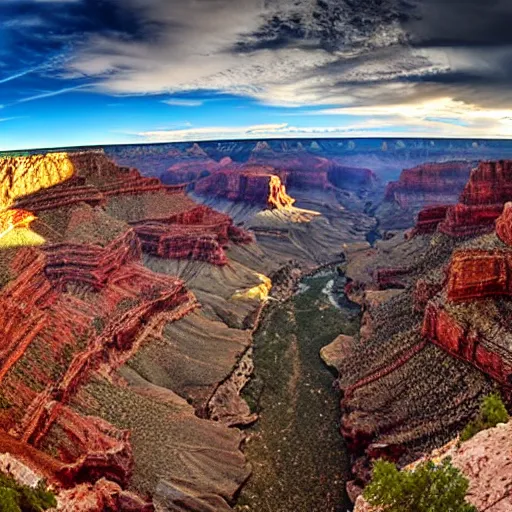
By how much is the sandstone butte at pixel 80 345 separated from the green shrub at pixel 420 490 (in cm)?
1704

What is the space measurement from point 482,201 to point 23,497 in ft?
249

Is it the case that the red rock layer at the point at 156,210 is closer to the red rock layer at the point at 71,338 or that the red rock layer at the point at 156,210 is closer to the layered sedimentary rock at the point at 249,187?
the red rock layer at the point at 71,338

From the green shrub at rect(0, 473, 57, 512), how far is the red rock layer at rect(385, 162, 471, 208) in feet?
502

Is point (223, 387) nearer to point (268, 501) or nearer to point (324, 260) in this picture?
point (268, 501)

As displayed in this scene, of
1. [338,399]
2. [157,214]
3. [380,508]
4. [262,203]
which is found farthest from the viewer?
[262,203]

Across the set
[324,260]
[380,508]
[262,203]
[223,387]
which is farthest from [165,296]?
[262,203]

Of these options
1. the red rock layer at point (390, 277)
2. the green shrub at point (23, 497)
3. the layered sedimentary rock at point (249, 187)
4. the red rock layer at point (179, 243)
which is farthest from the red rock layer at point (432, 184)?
the green shrub at point (23, 497)

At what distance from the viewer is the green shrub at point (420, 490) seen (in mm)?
18922

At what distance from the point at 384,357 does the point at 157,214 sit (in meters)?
62.2

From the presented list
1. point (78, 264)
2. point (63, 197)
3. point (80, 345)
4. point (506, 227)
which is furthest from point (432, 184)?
point (80, 345)

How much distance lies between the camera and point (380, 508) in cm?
2278

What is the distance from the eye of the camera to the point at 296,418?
52.4 metres

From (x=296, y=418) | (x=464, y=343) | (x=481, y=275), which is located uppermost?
(x=481, y=275)

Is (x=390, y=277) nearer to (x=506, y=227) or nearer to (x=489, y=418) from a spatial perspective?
(x=506, y=227)
